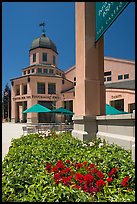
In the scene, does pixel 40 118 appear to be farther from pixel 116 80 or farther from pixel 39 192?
pixel 39 192

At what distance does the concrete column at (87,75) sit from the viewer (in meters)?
7.80

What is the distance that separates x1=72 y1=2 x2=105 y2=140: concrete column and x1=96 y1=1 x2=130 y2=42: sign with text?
0.57 metres

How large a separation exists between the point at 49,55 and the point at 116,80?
17.0 meters

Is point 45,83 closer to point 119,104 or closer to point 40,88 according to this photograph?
point 40,88

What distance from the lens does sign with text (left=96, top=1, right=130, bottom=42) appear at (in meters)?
5.52

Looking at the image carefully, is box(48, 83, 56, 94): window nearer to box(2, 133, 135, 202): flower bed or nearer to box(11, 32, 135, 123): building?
box(11, 32, 135, 123): building

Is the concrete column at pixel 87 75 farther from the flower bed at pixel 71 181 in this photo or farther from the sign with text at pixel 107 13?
the flower bed at pixel 71 181

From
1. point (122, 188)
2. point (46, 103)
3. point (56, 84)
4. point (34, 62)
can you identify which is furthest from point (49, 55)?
point (122, 188)

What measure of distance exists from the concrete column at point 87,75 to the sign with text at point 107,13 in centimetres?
57

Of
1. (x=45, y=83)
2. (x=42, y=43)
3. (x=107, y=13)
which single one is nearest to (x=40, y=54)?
(x=42, y=43)

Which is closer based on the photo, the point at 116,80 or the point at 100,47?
the point at 100,47

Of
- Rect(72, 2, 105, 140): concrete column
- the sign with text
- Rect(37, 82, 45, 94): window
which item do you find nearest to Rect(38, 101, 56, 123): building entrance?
Rect(37, 82, 45, 94): window

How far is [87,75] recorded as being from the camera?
26.1ft

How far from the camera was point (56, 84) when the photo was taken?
4469 cm
